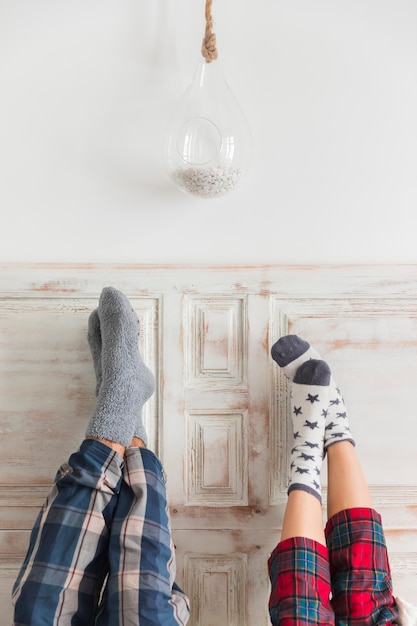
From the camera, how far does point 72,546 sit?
975 mm

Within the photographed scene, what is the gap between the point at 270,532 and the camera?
3.99 feet

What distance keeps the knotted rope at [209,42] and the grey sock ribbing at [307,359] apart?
0.62m

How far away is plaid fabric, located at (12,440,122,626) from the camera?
937 millimetres

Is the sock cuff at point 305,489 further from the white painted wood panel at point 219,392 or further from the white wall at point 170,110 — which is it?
the white wall at point 170,110

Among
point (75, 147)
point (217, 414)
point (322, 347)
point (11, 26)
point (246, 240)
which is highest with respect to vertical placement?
point (11, 26)

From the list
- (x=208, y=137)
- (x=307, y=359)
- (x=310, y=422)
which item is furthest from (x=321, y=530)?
(x=208, y=137)

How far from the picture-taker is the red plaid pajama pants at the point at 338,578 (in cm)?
98

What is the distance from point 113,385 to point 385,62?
94 cm

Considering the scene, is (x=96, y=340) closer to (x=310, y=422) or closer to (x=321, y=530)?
(x=310, y=422)

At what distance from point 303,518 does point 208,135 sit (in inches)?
Result: 31.9

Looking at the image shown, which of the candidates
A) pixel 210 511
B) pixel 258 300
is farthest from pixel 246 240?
pixel 210 511

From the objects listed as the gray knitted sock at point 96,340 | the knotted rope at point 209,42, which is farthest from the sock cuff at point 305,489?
the knotted rope at point 209,42

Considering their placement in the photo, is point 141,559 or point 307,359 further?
point 307,359

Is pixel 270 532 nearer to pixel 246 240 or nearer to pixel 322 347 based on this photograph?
pixel 322 347
